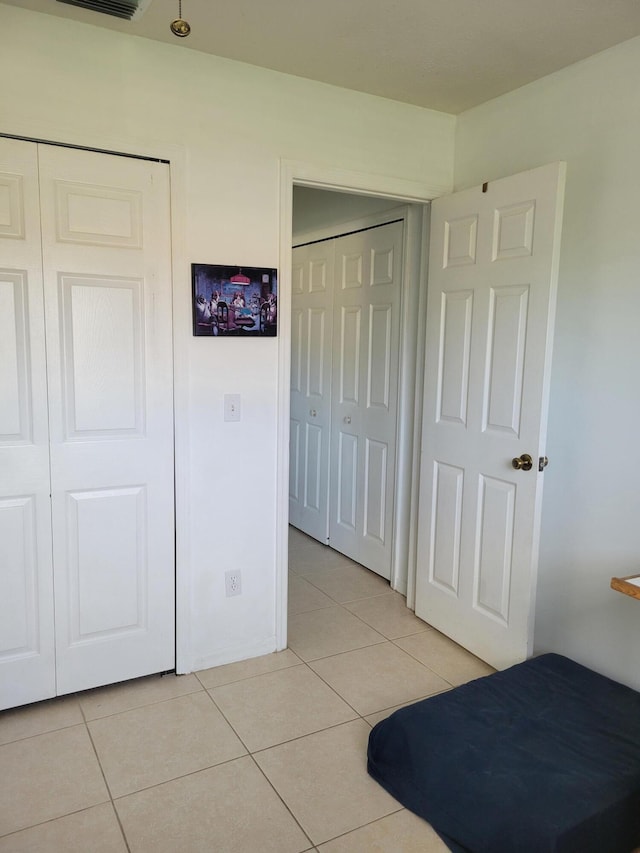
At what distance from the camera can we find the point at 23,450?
2.21 metres

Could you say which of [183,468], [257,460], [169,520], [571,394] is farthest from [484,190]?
[169,520]

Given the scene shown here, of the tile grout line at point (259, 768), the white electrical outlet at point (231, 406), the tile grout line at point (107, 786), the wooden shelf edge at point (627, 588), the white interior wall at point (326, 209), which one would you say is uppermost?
the white interior wall at point (326, 209)

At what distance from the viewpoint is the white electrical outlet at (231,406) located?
2.53 m

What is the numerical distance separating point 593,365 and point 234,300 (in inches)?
56.3

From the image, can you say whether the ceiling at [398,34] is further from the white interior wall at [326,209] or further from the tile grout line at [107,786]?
the tile grout line at [107,786]

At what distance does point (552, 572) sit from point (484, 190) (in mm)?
1616

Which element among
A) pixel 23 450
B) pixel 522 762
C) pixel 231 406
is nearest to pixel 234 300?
pixel 231 406

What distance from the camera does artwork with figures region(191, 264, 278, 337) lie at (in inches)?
94.9

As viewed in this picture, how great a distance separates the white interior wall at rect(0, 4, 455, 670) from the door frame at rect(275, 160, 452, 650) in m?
0.04

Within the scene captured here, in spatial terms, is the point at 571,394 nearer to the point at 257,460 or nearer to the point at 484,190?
the point at 484,190

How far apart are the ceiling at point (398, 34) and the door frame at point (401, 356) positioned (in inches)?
15.8

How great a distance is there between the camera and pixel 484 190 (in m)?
2.56

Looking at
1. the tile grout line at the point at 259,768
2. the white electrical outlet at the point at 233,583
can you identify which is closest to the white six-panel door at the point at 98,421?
the white electrical outlet at the point at 233,583

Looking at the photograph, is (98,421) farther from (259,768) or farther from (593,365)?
(593,365)
